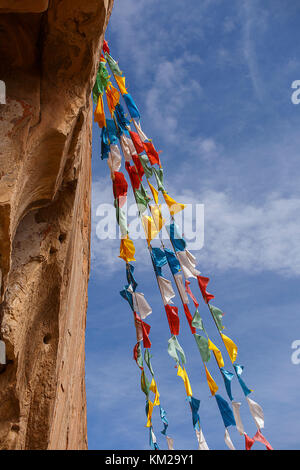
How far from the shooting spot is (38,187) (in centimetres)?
319

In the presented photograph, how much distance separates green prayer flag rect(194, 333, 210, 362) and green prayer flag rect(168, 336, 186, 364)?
246mm

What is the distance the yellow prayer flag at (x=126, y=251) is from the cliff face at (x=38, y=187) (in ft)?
6.59

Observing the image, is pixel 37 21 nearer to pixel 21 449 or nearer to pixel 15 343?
pixel 15 343

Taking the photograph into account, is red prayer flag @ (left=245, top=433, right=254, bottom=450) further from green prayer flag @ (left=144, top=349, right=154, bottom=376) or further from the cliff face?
the cliff face

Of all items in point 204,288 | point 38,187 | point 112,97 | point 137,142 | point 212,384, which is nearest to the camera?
point 38,187

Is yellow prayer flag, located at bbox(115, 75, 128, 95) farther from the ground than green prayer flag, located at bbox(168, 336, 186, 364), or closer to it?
farther from the ground

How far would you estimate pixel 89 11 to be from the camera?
291 centimetres

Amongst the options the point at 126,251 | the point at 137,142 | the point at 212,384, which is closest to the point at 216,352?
the point at 212,384

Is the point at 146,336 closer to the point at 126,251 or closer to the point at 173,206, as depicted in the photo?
the point at 126,251

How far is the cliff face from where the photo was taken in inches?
114

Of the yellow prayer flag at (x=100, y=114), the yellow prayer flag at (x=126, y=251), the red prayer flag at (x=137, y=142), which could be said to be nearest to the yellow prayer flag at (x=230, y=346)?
the yellow prayer flag at (x=126, y=251)

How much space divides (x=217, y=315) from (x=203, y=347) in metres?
0.41

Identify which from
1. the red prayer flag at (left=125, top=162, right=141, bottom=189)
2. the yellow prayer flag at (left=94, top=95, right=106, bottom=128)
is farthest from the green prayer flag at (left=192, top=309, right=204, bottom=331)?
the yellow prayer flag at (left=94, top=95, right=106, bottom=128)
